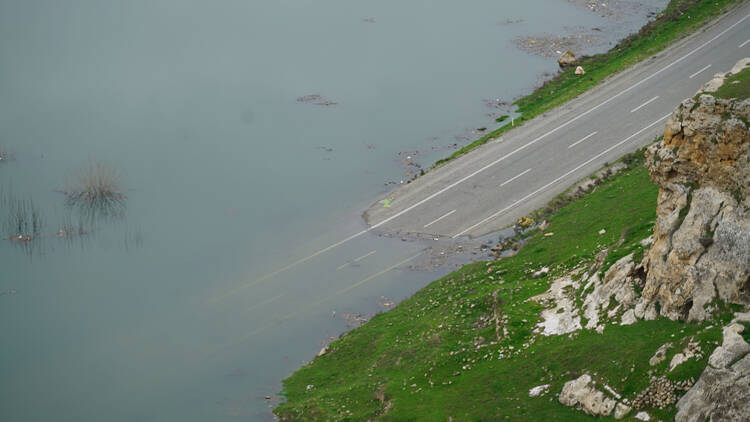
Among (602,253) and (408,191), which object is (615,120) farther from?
(602,253)

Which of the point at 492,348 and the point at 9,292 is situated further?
the point at 9,292

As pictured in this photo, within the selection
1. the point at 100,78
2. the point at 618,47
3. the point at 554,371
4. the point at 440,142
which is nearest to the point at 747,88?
the point at 554,371

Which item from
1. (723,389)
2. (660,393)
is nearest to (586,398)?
(660,393)

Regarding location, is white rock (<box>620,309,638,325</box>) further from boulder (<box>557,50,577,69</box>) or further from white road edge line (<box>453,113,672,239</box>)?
boulder (<box>557,50,577,69</box>)

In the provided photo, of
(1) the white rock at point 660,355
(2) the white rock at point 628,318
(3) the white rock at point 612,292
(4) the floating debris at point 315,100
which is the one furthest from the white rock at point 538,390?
(4) the floating debris at point 315,100

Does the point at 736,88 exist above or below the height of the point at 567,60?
below

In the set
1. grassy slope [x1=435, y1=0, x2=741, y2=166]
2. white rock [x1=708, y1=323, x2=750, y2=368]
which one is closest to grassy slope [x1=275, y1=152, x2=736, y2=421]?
white rock [x1=708, y1=323, x2=750, y2=368]

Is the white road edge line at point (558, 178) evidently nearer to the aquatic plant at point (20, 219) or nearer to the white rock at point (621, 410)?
the white rock at point (621, 410)

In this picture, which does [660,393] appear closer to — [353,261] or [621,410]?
[621,410]
